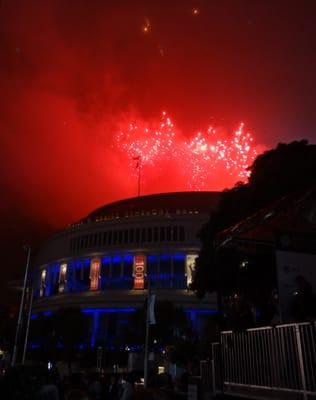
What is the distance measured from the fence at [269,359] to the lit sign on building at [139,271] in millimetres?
63639

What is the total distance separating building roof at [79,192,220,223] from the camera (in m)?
83.8

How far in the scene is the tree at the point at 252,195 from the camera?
1897 cm

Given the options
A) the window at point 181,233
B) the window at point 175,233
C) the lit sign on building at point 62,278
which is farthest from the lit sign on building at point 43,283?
the window at point 181,233

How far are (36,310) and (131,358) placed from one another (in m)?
35.0

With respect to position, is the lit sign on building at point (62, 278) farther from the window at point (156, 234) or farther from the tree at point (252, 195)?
the tree at point (252, 195)

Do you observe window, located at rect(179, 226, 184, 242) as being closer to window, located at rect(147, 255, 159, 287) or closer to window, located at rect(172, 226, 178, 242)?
window, located at rect(172, 226, 178, 242)

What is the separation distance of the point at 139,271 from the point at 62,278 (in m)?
16.9

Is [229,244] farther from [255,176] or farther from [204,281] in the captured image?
[204,281]

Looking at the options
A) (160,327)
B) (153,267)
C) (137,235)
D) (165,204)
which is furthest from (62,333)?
(165,204)

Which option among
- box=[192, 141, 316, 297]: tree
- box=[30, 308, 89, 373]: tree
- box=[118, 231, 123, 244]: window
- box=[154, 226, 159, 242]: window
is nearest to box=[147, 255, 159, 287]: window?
box=[154, 226, 159, 242]: window

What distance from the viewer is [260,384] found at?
26.1 feet

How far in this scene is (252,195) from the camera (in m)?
20.2

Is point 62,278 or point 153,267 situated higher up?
point 153,267

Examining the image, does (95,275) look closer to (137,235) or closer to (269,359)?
(137,235)
